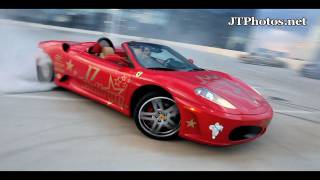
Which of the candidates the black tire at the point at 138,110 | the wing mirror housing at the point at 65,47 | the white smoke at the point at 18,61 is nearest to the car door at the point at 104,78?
the black tire at the point at 138,110

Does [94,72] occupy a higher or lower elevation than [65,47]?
lower

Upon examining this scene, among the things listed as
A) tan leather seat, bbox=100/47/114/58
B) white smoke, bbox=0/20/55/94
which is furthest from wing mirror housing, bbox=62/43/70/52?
white smoke, bbox=0/20/55/94

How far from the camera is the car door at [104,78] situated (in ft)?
12.9

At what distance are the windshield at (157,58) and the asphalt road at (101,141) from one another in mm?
792

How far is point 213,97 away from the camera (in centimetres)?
339

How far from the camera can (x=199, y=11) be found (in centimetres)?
834

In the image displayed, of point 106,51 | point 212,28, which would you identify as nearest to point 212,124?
point 106,51

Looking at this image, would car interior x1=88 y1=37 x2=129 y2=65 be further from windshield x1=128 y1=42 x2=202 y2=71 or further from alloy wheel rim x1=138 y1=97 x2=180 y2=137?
alloy wheel rim x1=138 y1=97 x2=180 y2=137

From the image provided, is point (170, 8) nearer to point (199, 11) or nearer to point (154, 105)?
point (199, 11)

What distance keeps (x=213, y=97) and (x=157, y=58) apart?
3.69 feet

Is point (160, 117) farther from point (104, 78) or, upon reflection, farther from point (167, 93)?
point (104, 78)

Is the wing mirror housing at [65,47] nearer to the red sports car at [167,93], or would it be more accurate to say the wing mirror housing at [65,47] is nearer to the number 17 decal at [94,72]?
the red sports car at [167,93]

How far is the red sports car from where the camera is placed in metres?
3.27

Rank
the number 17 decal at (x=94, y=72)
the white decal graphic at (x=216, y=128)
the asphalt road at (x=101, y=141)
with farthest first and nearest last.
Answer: the number 17 decal at (x=94, y=72) → the white decal graphic at (x=216, y=128) → the asphalt road at (x=101, y=141)
